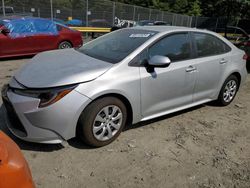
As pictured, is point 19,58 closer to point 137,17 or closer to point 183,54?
point 183,54

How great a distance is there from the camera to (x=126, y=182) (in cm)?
300

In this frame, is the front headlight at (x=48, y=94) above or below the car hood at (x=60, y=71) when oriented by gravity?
below

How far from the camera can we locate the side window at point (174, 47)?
4000mm

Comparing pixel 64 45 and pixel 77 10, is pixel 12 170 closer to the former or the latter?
pixel 64 45

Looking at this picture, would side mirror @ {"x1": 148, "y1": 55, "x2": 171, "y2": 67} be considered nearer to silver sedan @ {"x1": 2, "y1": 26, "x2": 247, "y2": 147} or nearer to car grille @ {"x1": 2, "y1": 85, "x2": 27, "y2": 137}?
silver sedan @ {"x1": 2, "y1": 26, "x2": 247, "y2": 147}

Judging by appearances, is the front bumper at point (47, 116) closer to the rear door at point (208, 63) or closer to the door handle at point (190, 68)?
the door handle at point (190, 68)

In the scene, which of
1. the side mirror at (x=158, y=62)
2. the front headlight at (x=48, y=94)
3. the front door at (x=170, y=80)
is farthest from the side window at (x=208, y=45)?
the front headlight at (x=48, y=94)

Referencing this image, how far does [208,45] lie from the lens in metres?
4.77

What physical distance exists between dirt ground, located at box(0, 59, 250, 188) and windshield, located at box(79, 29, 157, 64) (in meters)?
1.12

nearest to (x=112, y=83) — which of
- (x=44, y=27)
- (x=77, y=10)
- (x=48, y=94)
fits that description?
(x=48, y=94)

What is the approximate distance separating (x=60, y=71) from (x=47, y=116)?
611 millimetres

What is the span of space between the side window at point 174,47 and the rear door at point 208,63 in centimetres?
21

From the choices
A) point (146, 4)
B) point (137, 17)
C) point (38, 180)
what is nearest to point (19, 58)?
point (38, 180)

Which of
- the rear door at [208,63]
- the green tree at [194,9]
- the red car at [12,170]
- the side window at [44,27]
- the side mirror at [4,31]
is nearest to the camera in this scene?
the red car at [12,170]
